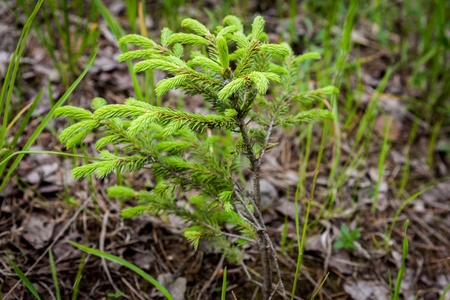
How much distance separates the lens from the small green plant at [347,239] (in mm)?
1890

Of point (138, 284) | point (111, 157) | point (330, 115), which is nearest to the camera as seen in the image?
point (111, 157)

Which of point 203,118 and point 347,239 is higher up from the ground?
point 203,118

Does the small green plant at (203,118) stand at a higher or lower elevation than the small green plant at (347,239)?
higher

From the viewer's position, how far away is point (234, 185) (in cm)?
132

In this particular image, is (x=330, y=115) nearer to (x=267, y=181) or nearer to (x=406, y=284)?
(x=267, y=181)

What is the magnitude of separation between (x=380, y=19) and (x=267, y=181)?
218cm

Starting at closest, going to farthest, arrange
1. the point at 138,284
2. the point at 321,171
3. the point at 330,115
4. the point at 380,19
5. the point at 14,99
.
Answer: the point at 330,115 → the point at 138,284 → the point at 14,99 → the point at 321,171 → the point at 380,19

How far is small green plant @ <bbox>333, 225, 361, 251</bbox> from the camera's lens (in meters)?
1.89

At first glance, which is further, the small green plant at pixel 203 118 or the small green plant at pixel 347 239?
the small green plant at pixel 347 239

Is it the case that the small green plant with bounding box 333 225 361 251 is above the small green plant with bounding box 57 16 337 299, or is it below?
below

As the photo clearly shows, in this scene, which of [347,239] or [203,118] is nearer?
[203,118]

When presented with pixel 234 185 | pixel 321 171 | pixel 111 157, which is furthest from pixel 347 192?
pixel 111 157

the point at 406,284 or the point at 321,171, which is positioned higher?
the point at 321,171

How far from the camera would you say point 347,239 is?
1909 mm
